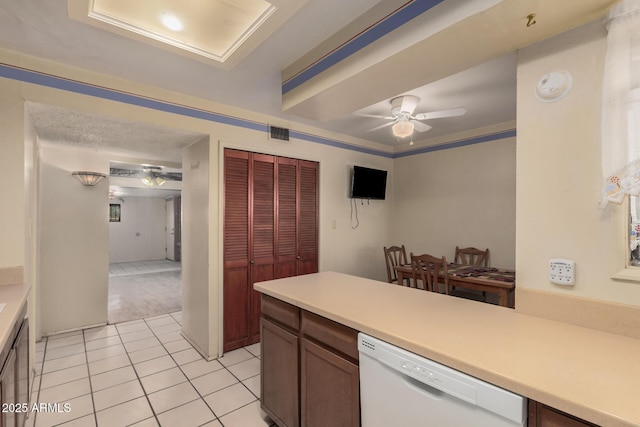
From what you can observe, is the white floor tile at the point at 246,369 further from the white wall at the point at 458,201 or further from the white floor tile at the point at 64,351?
the white wall at the point at 458,201

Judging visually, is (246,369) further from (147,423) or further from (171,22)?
(171,22)

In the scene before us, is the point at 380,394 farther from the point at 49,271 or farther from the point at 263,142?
the point at 49,271

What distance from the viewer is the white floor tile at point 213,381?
7.80 feet

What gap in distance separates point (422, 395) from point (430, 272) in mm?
2043

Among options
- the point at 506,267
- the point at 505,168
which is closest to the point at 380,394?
the point at 506,267

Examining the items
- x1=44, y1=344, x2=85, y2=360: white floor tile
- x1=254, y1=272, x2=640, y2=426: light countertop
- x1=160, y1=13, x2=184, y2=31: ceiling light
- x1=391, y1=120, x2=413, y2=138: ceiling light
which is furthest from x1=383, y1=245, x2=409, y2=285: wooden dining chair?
x1=44, y1=344, x2=85, y2=360: white floor tile

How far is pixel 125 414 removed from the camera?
6.75ft

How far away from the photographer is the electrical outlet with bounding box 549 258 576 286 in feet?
4.26

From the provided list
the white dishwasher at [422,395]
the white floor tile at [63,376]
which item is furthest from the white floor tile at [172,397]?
the white dishwasher at [422,395]

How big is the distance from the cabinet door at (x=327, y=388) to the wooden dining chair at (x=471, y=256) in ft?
9.47

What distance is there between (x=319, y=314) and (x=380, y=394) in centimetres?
46

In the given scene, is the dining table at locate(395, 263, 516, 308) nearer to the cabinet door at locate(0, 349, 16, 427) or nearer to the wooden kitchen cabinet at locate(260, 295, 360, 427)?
the wooden kitchen cabinet at locate(260, 295, 360, 427)

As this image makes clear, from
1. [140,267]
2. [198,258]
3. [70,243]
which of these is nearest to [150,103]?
[198,258]

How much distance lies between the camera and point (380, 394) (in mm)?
1230
